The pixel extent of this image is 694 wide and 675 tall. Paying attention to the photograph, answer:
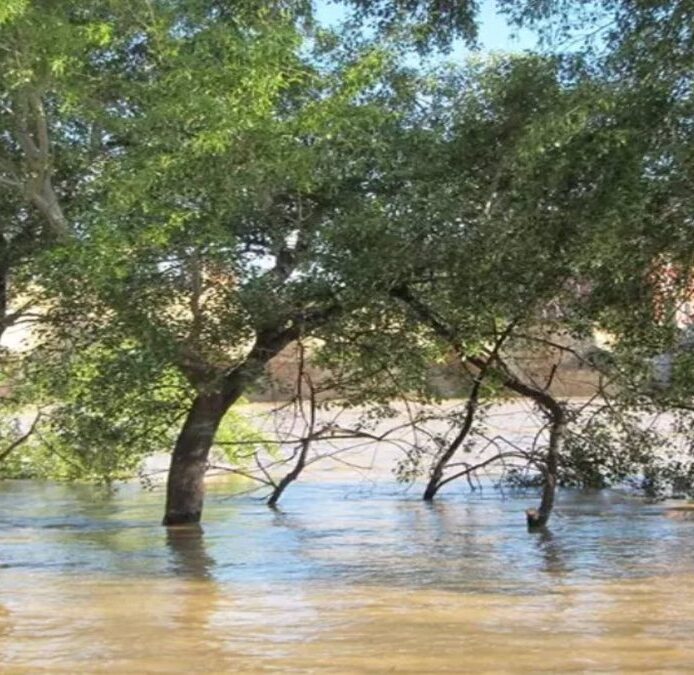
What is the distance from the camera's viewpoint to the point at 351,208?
11.9 metres

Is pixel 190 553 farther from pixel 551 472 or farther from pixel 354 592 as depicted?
pixel 551 472

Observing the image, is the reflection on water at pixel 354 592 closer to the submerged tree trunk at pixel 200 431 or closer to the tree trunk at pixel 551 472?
the tree trunk at pixel 551 472

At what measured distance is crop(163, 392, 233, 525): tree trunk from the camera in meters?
14.4

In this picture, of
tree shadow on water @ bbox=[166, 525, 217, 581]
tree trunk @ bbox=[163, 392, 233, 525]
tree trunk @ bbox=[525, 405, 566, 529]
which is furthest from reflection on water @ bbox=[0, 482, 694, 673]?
tree trunk @ bbox=[163, 392, 233, 525]

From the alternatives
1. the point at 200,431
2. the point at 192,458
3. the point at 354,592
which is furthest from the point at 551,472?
the point at 192,458

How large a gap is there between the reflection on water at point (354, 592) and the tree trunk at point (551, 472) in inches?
10.1

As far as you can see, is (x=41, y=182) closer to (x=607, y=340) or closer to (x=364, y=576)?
(x=364, y=576)

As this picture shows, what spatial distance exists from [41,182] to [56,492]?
9874 mm

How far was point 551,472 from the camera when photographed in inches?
512

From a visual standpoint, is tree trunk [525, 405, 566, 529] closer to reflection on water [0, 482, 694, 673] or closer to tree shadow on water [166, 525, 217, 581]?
reflection on water [0, 482, 694, 673]

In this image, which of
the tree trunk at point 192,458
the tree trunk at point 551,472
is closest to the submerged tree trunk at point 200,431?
the tree trunk at point 192,458

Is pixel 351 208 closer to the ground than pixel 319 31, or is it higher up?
closer to the ground

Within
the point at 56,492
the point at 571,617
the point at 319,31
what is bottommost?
the point at 571,617

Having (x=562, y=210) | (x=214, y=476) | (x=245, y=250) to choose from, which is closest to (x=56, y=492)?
(x=214, y=476)
